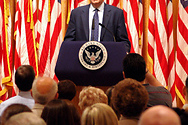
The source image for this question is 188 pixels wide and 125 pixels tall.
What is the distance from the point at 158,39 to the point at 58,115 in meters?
3.82

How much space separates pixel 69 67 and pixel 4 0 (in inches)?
124

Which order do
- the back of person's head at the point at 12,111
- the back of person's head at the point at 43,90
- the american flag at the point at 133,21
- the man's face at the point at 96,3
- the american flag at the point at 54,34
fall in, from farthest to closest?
the american flag at the point at 54,34 < the american flag at the point at 133,21 < the man's face at the point at 96,3 < the back of person's head at the point at 43,90 < the back of person's head at the point at 12,111

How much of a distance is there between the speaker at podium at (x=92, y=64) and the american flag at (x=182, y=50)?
241cm

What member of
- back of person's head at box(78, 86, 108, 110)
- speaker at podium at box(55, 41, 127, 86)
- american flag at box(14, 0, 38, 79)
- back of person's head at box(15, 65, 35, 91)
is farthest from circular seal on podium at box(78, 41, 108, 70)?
american flag at box(14, 0, 38, 79)

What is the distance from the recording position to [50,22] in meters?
5.42

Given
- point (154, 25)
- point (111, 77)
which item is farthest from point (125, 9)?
point (111, 77)

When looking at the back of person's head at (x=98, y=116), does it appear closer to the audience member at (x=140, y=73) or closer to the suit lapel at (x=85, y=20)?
the audience member at (x=140, y=73)

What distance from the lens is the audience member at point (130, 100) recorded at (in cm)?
179

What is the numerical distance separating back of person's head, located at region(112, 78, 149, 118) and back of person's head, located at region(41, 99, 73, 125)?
0.32 metres

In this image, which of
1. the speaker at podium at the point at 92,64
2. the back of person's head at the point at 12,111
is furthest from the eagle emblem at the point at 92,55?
the back of person's head at the point at 12,111

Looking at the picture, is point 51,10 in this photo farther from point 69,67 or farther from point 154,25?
point 69,67

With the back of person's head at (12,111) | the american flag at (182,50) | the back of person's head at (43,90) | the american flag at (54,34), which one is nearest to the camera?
the back of person's head at (12,111)

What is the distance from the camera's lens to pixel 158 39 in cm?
519

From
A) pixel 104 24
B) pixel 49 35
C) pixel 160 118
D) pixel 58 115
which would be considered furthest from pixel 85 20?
pixel 160 118
